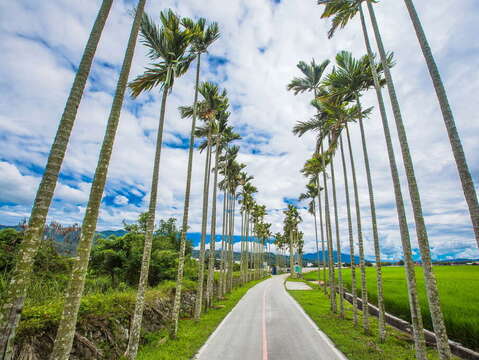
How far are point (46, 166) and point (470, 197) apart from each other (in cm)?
801

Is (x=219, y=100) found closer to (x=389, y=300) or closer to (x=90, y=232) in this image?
(x=90, y=232)

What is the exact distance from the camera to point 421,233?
232 inches

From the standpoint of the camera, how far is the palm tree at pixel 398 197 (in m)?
6.27

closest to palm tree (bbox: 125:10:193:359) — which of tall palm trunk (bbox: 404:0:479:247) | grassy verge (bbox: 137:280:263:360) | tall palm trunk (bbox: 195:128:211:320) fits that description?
grassy verge (bbox: 137:280:263:360)

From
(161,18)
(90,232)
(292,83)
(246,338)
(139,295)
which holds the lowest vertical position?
(246,338)

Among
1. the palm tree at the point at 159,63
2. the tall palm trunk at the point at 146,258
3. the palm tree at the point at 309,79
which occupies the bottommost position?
the tall palm trunk at the point at 146,258

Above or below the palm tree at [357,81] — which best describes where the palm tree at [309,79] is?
above

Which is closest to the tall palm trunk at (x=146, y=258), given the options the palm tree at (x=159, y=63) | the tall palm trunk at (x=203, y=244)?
the palm tree at (x=159, y=63)

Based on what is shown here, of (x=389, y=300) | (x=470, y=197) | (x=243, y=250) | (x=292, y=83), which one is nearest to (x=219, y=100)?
(x=292, y=83)

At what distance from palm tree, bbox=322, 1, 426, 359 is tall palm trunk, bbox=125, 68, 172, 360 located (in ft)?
22.9

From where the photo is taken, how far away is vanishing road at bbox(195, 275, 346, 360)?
24.6 ft

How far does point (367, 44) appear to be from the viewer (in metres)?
8.30

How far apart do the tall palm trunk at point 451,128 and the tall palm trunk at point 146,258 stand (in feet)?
26.9

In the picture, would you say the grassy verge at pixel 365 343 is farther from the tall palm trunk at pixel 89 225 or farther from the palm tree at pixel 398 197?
the tall palm trunk at pixel 89 225
